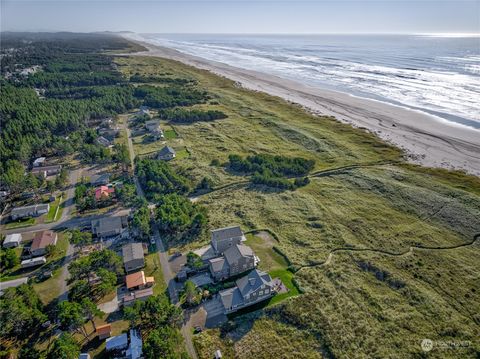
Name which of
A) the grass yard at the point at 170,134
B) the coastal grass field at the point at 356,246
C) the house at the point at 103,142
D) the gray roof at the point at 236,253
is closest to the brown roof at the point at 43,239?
the coastal grass field at the point at 356,246

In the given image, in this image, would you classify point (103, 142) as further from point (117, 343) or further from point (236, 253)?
point (117, 343)

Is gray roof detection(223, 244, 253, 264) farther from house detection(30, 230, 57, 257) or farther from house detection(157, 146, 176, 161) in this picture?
house detection(157, 146, 176, 161)

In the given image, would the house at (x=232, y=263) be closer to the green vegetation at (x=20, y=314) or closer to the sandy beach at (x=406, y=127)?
the green vegetation at (x=20, y=314)

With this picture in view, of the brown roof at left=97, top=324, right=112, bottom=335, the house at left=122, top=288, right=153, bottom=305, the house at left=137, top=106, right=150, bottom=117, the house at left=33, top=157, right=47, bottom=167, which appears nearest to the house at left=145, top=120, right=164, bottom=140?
the house at left=137, top=106, right=150, bottom=117

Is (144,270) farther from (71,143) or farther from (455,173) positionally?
(455,173)

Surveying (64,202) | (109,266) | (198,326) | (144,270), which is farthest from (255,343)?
(64,202)

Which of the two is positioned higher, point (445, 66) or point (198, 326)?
point (445, 66)
